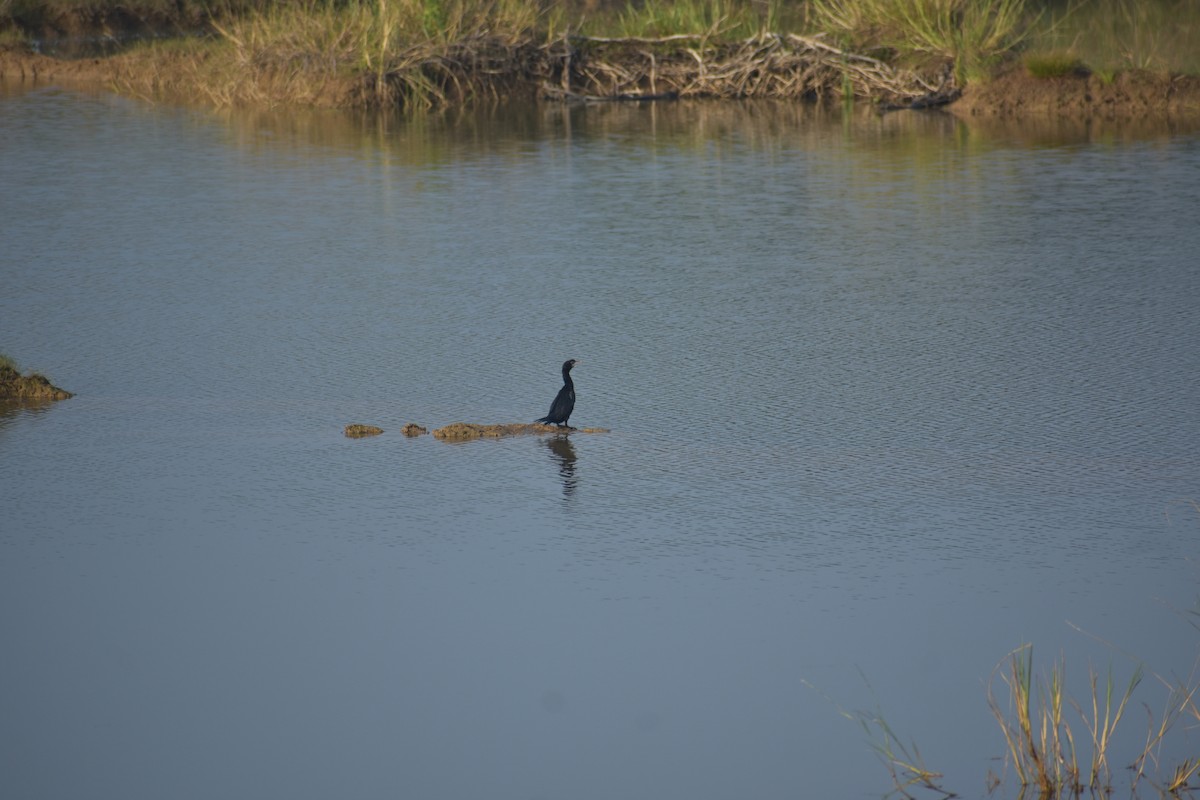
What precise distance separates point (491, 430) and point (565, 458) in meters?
0.48

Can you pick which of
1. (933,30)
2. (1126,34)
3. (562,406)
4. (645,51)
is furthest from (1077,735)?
(1126,34)

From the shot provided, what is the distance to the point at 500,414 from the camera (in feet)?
24.0

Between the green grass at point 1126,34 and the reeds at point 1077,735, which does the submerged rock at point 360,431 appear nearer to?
Answer: the reeds at point 1077,735

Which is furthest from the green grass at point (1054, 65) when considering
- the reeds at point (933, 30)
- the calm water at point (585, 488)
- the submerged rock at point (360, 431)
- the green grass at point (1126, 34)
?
the submerged rock at point (360, 431)

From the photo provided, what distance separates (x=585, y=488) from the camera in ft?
20.7

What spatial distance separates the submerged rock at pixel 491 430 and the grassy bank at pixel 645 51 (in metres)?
11.8

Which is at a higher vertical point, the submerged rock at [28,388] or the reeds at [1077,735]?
the submerged rock at [28,388]

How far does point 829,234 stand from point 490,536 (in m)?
6.10

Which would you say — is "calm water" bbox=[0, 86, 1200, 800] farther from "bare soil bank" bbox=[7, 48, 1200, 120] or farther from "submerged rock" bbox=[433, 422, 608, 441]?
"bare soil bank" bbox=[7, 48, 1200, 120]

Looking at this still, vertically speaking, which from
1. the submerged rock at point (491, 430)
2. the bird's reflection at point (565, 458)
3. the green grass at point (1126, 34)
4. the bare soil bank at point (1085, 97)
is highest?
the green grass at point (1126, 34)

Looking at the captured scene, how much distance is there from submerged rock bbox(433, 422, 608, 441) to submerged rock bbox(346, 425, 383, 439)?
0.89 ft

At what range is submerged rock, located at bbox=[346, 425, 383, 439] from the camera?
697cm

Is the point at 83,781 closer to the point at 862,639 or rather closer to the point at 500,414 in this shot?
the point at 862,639

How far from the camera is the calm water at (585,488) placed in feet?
14.7
